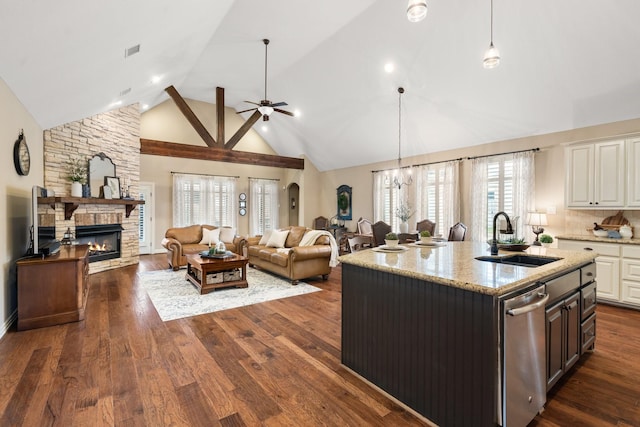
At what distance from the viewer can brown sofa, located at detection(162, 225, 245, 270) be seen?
6.28m

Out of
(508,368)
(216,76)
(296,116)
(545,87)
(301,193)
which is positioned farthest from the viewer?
(301,193)

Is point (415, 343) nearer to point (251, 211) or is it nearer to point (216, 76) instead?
point (216, 76)

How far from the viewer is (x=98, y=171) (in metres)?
6.16

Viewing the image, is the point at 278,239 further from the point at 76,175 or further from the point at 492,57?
the point at 492,57

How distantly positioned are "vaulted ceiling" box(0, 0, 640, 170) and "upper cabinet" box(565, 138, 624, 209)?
0.57 metres

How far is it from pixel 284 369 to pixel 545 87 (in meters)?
5.24

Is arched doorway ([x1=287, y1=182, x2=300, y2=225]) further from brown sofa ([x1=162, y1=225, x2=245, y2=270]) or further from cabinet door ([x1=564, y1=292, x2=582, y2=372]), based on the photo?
cabinet door ([x1=564, y1=292, x2=582, y2=372])

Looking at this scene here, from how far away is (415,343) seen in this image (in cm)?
191

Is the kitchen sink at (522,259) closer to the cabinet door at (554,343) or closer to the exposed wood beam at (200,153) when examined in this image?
the cabinet door at (554,343)

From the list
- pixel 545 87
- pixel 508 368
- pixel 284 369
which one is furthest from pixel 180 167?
pixel 508 368

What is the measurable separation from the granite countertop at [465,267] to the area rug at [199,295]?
2420mm

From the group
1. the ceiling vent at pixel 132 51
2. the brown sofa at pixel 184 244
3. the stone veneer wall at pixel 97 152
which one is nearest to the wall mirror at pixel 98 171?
the stone veneer wall at pixel 97 152

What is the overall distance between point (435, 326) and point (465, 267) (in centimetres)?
47

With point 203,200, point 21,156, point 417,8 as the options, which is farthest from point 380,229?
point 203,200
